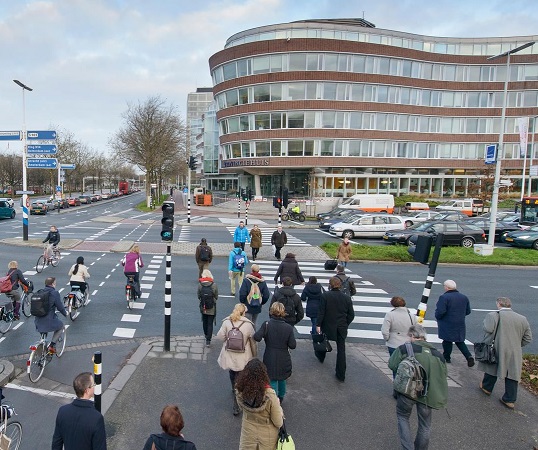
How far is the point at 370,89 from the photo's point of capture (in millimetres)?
48625

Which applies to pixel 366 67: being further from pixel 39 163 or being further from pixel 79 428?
pixel 79 428

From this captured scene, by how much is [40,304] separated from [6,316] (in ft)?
8.31

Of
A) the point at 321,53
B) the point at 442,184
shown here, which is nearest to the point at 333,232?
the point at 321,53

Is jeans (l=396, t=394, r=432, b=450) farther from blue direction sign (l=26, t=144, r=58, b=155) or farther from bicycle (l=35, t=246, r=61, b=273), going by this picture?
blue direction sign (l=26, t=144, r=58, b=155)

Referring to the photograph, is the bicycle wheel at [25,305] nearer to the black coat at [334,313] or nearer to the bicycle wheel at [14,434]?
the bicycle wheel at [14,434]

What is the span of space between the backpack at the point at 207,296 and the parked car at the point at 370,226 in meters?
19.0

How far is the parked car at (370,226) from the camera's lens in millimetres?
25938

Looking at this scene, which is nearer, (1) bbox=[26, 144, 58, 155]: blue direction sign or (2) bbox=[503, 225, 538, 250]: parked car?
(1) bbox=[26, 144, 58, 155]: blue direction sign

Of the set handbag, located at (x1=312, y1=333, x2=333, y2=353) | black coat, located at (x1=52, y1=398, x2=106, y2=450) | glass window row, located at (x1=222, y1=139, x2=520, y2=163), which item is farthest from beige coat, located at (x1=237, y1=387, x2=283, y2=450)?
glass window row, located at (x1=222, y1=139, x2=520, y2=163)

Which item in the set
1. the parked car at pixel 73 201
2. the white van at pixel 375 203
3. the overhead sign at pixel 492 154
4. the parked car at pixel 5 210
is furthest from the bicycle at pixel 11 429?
the parked car at pixel 73 201

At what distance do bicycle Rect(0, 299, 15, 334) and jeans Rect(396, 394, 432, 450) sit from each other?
8.39m

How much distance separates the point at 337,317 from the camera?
6.81m

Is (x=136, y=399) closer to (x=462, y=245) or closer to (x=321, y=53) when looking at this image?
(x=462, y=245)

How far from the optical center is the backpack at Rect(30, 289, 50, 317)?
278 inches
